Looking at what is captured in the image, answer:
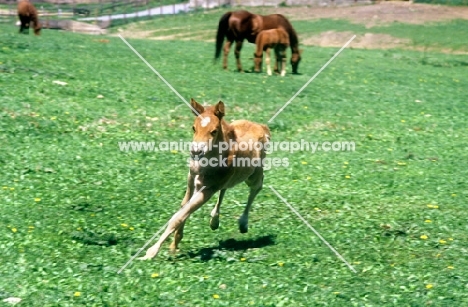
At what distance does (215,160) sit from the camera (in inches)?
329

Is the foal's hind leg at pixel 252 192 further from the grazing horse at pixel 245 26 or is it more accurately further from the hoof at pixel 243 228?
the grazing horse at pixel 245 26

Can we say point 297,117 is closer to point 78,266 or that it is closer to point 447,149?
point 447,149

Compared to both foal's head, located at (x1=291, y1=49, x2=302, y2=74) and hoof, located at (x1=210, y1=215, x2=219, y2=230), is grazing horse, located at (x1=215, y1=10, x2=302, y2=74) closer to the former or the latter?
foal's head, located at (x1=291, y1=49, x2=302, y2=74)

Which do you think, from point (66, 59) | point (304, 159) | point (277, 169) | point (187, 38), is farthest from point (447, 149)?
point (187, 38)

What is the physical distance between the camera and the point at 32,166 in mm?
11734

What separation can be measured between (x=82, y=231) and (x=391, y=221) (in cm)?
420

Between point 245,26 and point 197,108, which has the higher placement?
point 197,108

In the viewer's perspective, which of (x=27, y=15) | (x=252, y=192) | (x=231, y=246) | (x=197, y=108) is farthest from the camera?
(x=27, y=15)

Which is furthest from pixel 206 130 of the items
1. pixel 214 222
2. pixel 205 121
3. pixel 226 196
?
pixel 226 196

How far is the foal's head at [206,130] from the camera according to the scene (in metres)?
7.60

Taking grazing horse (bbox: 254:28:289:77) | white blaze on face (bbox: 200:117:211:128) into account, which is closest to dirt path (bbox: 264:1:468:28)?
grazing horse (bbox: 254:28:289:77)

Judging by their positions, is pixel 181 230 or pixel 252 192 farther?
pixel 252 192

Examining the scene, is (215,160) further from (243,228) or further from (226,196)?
(226,196)

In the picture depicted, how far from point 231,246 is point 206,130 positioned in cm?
192
